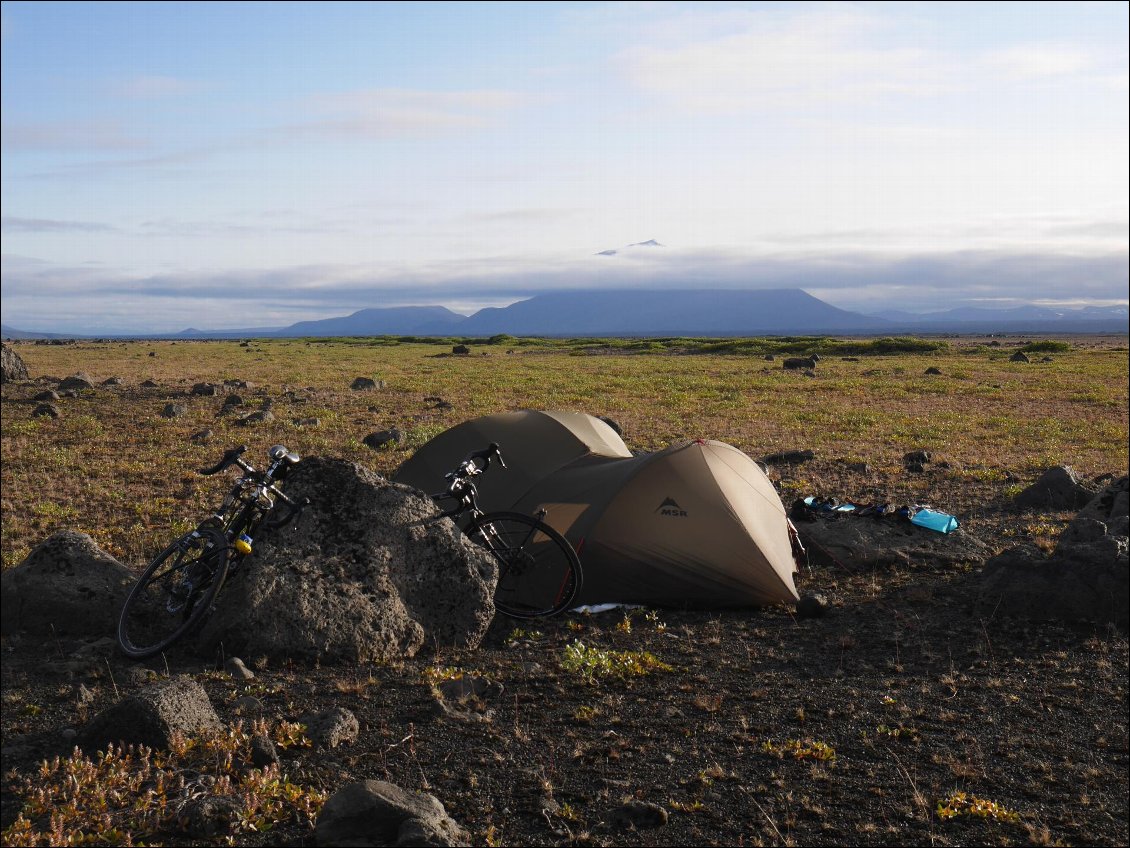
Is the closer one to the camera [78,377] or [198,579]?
[198,579]

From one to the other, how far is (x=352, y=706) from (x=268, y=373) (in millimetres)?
44048

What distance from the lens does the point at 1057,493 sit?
15.9 m

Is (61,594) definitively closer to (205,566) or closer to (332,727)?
(205,566)

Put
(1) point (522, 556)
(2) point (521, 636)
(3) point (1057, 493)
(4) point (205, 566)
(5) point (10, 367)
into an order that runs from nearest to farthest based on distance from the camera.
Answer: (4) point (205, 566) → (2) point (521, 636) → (1) point (522, 556) → (3) point (1057, 493) → (5) point (10, 367)

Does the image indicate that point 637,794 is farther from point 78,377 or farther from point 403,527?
point 78,377

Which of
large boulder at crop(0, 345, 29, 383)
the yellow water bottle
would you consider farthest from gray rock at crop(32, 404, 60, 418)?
the yellow water bottle

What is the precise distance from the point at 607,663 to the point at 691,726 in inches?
49.0

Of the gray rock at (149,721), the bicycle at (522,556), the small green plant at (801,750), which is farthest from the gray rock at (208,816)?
the bicycle at (522,556)

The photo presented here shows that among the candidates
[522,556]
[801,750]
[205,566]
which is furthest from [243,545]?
[801,750]

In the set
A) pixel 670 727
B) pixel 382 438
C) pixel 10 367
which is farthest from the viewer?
pixel 10 367

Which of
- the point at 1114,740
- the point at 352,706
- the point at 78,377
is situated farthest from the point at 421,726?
the point at 78,377

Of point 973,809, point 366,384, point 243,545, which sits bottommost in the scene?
point 973,809

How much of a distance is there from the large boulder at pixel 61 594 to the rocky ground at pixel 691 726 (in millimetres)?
265

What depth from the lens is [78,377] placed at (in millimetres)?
36500
